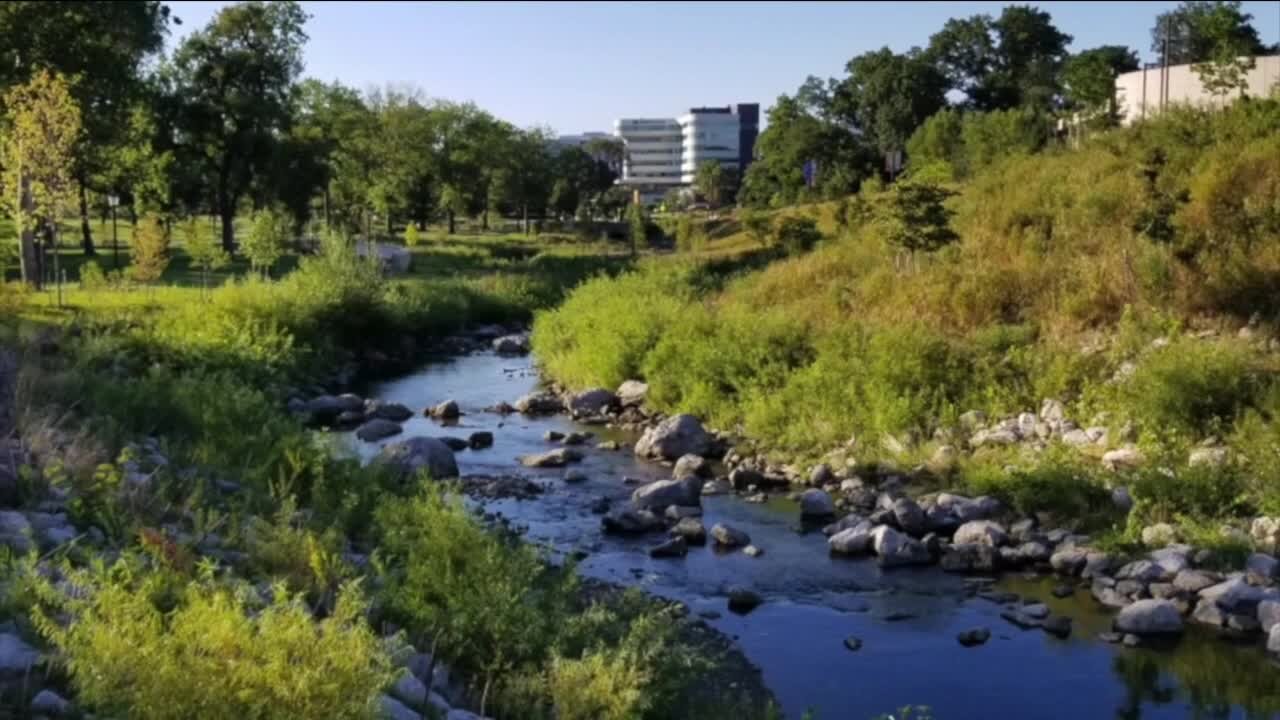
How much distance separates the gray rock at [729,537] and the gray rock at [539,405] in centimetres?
1032

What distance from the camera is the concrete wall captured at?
39.4m

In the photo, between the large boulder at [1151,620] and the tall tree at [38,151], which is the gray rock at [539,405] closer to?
the tall tree at [38,151]

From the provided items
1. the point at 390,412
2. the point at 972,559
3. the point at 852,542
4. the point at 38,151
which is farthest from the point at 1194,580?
the point at 38,151

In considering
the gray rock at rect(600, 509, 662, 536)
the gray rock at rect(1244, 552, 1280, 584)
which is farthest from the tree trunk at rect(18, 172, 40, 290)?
the gray rock at rect(1244, 552, 1280, 584)

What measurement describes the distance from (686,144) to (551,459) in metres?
175

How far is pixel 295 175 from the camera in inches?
2227

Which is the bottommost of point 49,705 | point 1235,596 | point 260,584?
point 1235,596

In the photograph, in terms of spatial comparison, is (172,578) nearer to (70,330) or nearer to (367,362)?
(70,330)

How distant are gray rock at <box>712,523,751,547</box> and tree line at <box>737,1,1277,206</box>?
4462 cm

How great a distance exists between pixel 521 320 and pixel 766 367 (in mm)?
21743

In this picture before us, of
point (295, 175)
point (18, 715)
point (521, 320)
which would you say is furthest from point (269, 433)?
point (295, 175)

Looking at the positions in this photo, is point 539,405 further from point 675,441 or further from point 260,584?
point 260,584

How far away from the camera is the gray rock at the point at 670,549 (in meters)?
14.6

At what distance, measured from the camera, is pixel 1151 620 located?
12.0 meters
